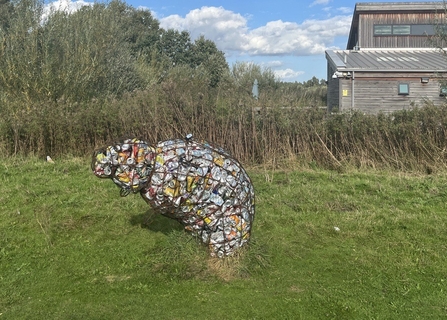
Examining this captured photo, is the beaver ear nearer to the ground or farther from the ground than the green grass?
farther from the ground

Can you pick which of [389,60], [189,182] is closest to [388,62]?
[389,60]

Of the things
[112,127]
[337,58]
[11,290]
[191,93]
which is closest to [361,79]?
[337,58]

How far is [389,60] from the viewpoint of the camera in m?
21.1

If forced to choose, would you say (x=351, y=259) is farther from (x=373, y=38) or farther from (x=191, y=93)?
(x=373, y=38)

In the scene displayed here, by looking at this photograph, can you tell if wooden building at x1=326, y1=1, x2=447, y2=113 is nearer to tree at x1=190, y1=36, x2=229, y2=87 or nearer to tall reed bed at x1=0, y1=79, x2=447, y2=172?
tall reed bed at x1=0, y1=79, x2=447, y2=172

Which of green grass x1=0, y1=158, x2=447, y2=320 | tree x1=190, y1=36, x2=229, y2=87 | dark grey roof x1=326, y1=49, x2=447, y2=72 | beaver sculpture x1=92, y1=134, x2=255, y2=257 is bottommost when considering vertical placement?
green grass x1=0, y1=158, x2=447, y2=320

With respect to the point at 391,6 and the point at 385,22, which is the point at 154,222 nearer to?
the point at 385,22

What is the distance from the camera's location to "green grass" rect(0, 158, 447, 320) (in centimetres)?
355

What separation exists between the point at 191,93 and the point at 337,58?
1385 centimetres

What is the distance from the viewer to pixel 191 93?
31.8 feet

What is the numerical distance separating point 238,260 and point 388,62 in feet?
62.8

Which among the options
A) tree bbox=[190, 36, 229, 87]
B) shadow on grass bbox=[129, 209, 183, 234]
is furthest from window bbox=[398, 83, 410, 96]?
tree bbox=[190, 36, 229, 87]

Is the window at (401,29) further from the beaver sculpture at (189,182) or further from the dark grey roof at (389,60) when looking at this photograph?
the beaver sculpture at (189,182)

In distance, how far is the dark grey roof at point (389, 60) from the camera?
62.1 feet
